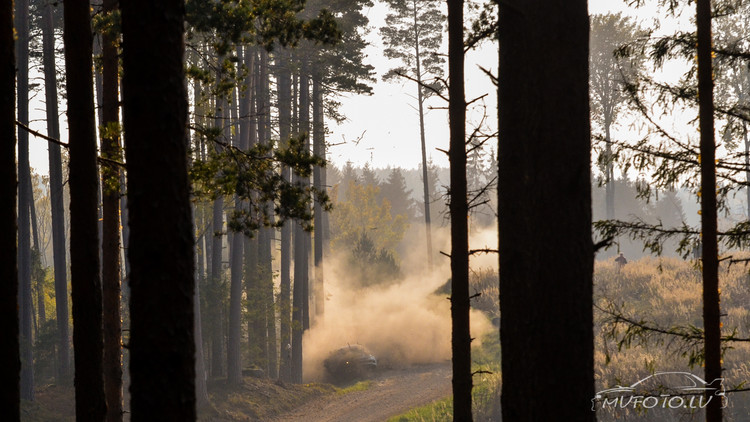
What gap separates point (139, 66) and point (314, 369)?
2593cm

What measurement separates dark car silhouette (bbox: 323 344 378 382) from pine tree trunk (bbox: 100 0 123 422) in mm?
18449

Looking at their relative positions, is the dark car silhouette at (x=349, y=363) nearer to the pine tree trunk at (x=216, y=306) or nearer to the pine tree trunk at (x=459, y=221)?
the pine tree trunk at (x=216, y=306)

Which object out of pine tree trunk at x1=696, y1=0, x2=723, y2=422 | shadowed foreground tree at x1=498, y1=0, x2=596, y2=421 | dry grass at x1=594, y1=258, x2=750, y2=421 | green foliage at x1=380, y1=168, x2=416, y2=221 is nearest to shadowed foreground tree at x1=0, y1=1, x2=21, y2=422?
shadowed foreground tree at x1=498, y1=0, x2=596, y2=421

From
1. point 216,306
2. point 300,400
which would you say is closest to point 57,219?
point 216,306

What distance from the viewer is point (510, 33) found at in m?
4.32

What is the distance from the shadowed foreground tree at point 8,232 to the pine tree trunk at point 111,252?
3.27 meters

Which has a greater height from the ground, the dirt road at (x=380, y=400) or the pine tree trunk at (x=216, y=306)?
the pine tree trunk at (x=216, y=306)

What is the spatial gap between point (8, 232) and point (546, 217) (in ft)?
14.2

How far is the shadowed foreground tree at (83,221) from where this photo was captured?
649cm

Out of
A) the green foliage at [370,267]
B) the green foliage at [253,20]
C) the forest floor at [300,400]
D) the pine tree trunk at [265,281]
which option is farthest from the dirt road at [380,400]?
the green foliage at [253,20]

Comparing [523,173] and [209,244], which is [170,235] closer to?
[523,173]

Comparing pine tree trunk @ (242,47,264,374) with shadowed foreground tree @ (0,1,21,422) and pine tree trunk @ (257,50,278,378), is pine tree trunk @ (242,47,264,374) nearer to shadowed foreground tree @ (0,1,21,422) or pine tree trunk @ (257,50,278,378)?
pine tree trunk @ (257,50,278,378)

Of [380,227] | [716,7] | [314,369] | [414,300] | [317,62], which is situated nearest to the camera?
[716,7]

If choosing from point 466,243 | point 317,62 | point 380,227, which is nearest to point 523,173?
point 466,243
